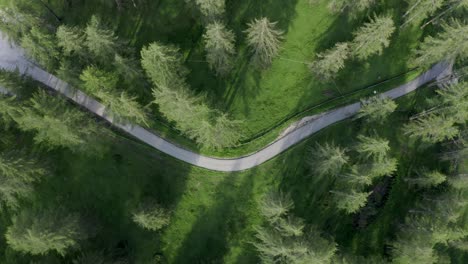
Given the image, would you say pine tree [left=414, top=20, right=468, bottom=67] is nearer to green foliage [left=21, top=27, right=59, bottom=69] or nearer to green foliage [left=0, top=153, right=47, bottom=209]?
green foliage [left=21, top=27, right=59, bottom=69]

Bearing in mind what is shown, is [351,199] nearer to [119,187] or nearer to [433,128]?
[433,128]

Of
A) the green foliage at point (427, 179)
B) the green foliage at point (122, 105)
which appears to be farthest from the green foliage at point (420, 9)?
the green foliage at point (122, 105)

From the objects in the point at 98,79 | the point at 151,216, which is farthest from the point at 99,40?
the point at 151,216

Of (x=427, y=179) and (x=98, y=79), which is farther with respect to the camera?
(x=427, y=179)

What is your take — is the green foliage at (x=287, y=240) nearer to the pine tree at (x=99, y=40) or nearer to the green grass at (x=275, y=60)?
the green grass at (x=275, y=60)

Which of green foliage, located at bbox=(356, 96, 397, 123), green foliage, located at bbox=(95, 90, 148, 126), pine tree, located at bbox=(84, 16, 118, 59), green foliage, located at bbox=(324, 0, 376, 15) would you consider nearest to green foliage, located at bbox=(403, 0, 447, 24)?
green foliage, located at bbox=(324, 0, 376, 15)

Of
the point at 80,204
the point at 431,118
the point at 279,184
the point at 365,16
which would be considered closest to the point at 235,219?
the point at 279,184

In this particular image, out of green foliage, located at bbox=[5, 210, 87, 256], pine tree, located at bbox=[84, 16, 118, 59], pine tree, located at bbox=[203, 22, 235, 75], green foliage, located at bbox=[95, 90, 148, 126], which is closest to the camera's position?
green foliage, located at bbox=[5, 210, 87, 256]
